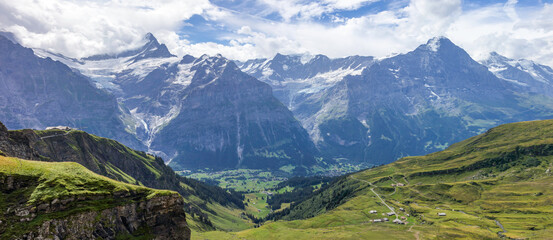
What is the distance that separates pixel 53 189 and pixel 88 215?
32.0 ft

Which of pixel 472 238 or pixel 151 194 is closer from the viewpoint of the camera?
pixel 151 194

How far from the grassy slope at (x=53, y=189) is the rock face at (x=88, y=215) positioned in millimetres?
167

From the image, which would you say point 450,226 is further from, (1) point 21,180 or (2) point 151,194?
(1) point 21,180

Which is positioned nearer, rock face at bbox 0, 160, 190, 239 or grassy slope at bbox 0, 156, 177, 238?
rock face at bbox 0, 160, 190, 239

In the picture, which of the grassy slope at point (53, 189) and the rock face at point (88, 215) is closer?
the rock face at point (88, 215)

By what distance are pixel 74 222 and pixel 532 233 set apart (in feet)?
655

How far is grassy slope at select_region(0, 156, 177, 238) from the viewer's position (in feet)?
229

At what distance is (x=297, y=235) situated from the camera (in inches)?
7800

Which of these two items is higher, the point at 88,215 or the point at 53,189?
the point at 53,189

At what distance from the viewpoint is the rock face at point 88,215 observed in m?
68.4

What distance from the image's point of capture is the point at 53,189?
75000 millimetres

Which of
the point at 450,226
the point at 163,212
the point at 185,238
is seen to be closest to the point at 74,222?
the point at 163,212

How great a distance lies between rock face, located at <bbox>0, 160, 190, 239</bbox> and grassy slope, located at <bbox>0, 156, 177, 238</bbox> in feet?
0.55

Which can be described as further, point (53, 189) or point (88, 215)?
point (88, 215)
